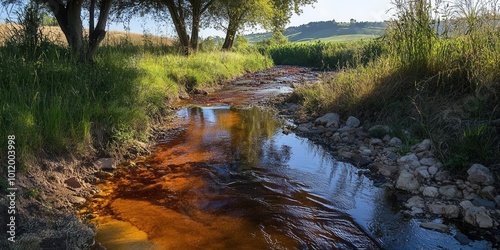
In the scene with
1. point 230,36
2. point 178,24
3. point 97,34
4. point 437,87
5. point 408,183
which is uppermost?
point 230,36

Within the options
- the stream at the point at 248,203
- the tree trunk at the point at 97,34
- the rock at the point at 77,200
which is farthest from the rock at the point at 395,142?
the tree trunk at the point at 97,34

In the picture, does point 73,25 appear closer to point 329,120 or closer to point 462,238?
point 329,120

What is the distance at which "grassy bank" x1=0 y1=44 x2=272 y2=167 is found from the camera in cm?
403

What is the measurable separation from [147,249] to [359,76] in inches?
246

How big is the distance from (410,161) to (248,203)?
241 centimetres

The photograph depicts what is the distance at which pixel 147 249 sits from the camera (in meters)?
3.02

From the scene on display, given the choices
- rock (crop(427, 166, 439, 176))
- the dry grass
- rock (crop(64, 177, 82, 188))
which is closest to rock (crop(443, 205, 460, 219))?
rock (crop(427, 166, 439, 176))

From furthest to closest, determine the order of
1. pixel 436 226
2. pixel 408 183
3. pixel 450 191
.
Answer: pixel 408 183, pixel 450 191, pixel 436 226

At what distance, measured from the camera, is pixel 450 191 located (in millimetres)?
3992

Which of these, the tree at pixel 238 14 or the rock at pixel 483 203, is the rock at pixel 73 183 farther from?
the tree at pixel 238 14

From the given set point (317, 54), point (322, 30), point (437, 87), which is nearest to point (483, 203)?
point (437, 87)

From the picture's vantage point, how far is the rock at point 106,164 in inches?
184

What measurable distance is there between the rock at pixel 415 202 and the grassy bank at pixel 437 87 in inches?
31.6

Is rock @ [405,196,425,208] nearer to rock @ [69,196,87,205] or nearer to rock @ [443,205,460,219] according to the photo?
rock @ [443,205,460,219]
